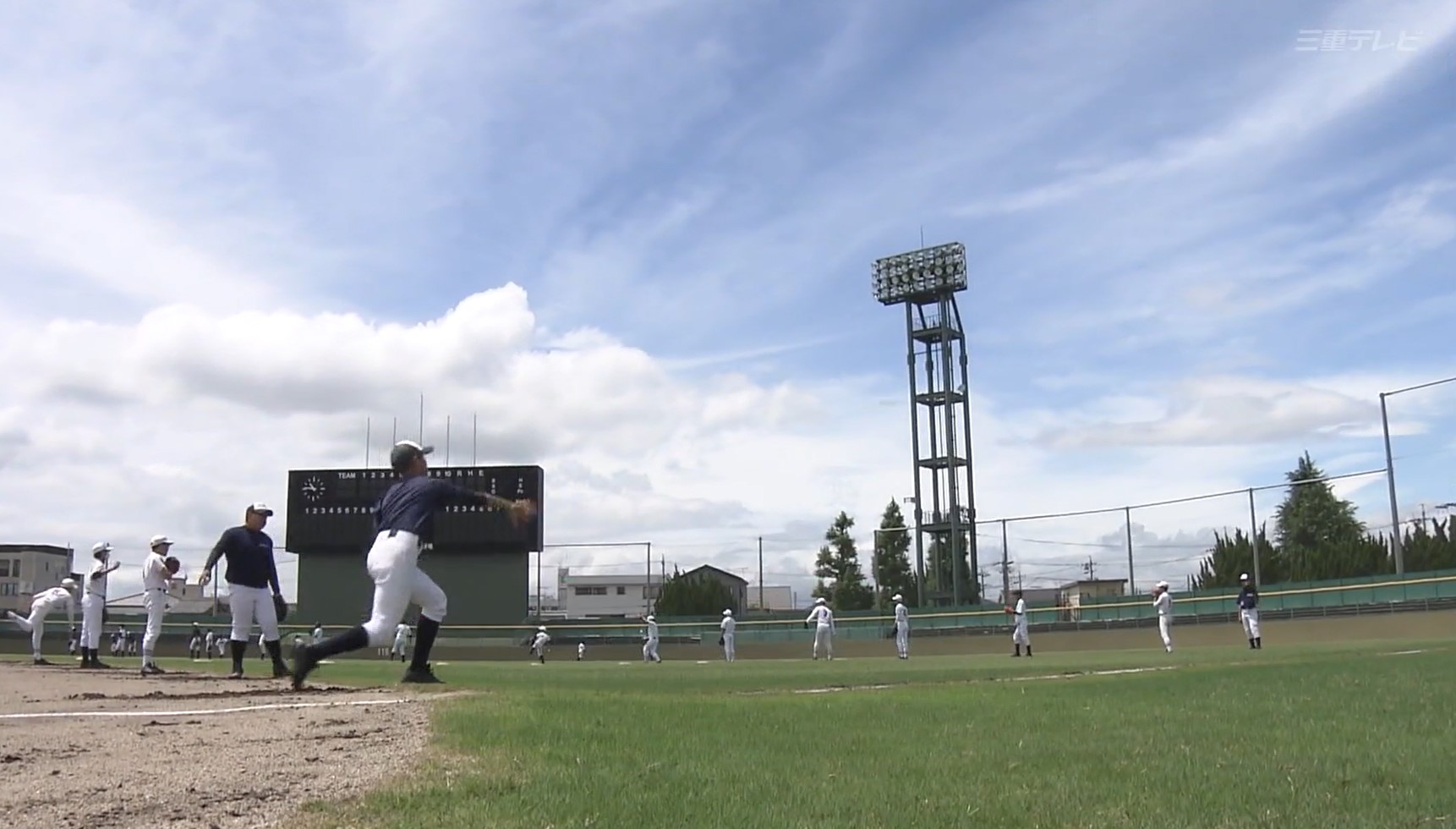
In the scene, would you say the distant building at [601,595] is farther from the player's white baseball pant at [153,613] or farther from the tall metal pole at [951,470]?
the player's white baseball pant at [153,613]

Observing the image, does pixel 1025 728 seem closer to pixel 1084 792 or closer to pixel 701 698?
pixel 1084 792

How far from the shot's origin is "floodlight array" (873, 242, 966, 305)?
6394 cm

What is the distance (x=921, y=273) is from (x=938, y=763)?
61.1m

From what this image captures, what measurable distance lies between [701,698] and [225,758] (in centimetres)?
484

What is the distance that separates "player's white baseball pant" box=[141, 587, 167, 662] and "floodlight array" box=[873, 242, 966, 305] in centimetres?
5330

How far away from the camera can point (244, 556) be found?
495 inches

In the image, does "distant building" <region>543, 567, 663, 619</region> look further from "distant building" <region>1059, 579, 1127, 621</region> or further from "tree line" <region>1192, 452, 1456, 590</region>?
"tree line" <region>1192, 452, 1456, 590</region>

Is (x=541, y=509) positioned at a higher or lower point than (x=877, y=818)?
higher

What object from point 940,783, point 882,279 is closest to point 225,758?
point 940,783

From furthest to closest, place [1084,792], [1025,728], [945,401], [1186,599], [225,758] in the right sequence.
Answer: [945,401]
[1186,599]
[1025,728]
[225,758]
[1084,792]

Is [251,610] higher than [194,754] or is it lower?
higher

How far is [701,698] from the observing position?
952cm

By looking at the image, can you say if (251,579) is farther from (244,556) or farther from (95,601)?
(95,601)

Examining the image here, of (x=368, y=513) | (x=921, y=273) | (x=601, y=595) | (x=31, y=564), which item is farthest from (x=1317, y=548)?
(x=31, y=564)
